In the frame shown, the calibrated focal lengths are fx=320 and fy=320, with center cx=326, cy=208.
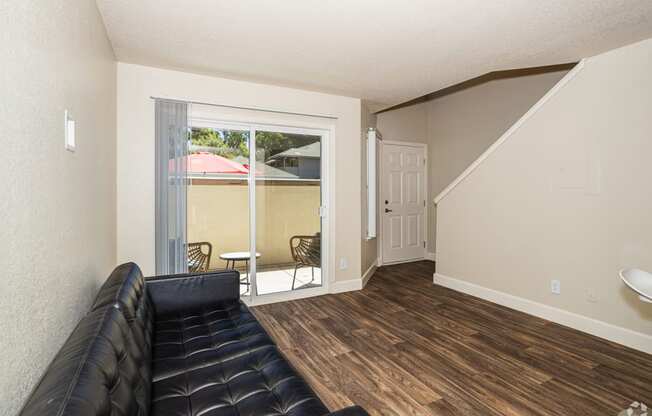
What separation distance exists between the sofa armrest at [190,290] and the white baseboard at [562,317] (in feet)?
9.47

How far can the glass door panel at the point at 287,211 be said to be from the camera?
12.3ft

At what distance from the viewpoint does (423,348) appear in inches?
104

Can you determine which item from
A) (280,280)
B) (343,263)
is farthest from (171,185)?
(343,263)

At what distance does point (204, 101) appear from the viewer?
3.34 metres

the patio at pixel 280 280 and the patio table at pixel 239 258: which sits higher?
the patio table at pixel 239 258

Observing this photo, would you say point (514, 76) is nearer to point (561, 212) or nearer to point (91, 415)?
point (561, 212)

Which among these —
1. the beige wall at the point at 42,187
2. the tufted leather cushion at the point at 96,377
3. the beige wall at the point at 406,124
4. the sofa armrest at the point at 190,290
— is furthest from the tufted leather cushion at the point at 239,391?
the beige wall at the point at 406,124

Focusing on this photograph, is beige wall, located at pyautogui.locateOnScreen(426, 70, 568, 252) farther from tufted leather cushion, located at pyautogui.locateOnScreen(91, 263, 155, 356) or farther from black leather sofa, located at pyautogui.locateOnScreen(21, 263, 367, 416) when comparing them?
tufted leather cushion, located at pyautogui.locateOnScreen(91, 263, 155, 356)

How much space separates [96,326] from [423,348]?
2334 mm

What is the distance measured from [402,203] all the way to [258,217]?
3002 millimetres

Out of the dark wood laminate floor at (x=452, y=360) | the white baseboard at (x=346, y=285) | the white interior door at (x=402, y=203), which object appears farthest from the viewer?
the white interior door at (x=402, y=203)

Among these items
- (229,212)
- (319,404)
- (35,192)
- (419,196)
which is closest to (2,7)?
(35,192)

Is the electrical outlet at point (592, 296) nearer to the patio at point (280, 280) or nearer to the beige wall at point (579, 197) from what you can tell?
the beige wall at point (579, 197)

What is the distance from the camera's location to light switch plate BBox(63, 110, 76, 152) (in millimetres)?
1375
